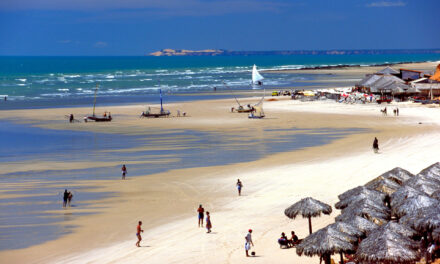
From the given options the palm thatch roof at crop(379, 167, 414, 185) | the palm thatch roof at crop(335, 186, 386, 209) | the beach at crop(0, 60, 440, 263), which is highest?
the palm thatch roof at crop(379, 167, 414, 185)

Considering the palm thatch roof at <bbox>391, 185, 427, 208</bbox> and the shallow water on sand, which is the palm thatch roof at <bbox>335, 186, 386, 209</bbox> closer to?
the palm thatch roof at <bbox>391, 185, 427, 208</bbox>

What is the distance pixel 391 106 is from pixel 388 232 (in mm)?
41313

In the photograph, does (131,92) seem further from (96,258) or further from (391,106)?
(96,258)

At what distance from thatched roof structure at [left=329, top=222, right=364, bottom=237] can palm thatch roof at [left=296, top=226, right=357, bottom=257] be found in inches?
5.5

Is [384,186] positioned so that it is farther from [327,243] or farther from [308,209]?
[327,243]

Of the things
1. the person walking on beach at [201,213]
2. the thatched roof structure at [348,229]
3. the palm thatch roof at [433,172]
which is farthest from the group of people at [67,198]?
the palm thatch roof at [433,172]

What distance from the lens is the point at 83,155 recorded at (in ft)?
110

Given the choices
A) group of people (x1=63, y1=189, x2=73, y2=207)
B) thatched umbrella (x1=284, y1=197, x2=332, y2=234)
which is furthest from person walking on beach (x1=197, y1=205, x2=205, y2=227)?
group of people (x1=63, y1=189, x2=73, y2=207)

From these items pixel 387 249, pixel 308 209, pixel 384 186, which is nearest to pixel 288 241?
A: pixel 308 209

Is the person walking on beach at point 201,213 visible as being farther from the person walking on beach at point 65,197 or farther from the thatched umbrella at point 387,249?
the thatched umbrella at point 387,249

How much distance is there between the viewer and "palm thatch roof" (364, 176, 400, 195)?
61.8 feet

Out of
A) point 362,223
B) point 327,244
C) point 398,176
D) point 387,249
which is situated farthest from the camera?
point 398,176

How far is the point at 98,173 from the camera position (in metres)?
28.7

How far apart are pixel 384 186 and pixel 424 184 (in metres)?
1.11
